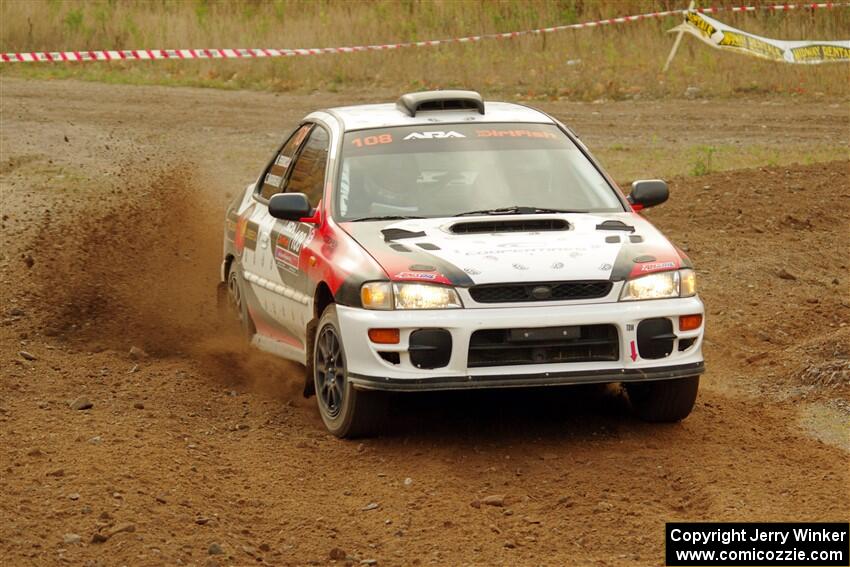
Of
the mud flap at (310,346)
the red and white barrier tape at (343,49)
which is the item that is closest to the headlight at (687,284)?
the mud flap at (310,346)

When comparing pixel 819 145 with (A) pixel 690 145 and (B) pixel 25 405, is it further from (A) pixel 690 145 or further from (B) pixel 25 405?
(B) pixel 25 405

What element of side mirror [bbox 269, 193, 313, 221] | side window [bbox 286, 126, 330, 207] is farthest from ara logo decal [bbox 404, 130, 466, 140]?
side mirror [bbox 269, 193, 313, 221]

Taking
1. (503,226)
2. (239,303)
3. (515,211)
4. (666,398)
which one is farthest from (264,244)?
(666,398)

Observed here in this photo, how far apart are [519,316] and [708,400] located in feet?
6.43

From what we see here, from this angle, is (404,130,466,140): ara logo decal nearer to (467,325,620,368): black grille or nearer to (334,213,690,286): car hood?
(334,213,690,286): car hood

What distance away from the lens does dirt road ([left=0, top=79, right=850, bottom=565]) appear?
610cm

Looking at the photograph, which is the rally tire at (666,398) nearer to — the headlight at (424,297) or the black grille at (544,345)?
the black grille at (544,345)

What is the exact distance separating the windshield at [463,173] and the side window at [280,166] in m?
0.81

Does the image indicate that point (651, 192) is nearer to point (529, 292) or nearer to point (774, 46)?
point (529, 292)

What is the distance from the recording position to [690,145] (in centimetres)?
1938

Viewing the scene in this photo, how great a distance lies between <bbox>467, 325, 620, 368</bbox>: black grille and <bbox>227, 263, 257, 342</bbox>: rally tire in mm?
2675

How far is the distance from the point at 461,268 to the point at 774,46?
1862 cm

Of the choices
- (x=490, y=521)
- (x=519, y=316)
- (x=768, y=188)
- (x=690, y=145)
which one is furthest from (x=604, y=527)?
(x=690, y=145)

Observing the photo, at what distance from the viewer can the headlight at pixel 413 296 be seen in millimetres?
7242
